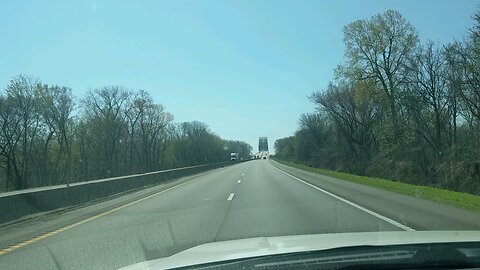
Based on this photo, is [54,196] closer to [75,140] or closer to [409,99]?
[409,99]

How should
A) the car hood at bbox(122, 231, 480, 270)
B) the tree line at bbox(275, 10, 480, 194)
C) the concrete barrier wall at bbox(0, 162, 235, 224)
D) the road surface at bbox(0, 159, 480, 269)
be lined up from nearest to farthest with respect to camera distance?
1. the car hood at bbox(122, 231, 480, 270)
2. the road surface at bbox(0, 159, 480, 269)
3. the concrete barrier wall at bbox(0, 162, 235, 224)
4. the tree line at bbox(275, 10, 480, 194)

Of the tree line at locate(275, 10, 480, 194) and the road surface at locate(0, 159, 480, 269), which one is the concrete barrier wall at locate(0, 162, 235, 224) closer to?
the road surface at locate(0, 159, 480, 269)

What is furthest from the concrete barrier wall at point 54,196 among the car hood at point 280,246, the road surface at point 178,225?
the car hood at point 280,246

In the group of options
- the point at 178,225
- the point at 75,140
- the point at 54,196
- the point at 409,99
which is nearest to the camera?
the point at 178,225

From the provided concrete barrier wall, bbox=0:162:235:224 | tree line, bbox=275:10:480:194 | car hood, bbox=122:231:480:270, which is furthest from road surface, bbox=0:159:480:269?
tree line, bbox=275:10:480:194

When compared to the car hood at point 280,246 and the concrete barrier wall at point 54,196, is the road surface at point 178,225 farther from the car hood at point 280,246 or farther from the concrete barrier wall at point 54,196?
the car hood at point 280,246

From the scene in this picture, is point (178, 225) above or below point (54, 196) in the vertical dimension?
below

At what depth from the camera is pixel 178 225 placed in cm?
1268

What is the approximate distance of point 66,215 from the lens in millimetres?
16750

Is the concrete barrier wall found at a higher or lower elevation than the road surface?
higher

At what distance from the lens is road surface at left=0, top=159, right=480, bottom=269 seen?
357 inches

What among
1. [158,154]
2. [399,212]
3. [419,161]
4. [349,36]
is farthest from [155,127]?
[399,212]

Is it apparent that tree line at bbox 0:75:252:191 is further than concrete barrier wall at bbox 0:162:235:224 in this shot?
Yes

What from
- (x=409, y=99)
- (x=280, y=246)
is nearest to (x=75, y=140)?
(x=409, y=99)
